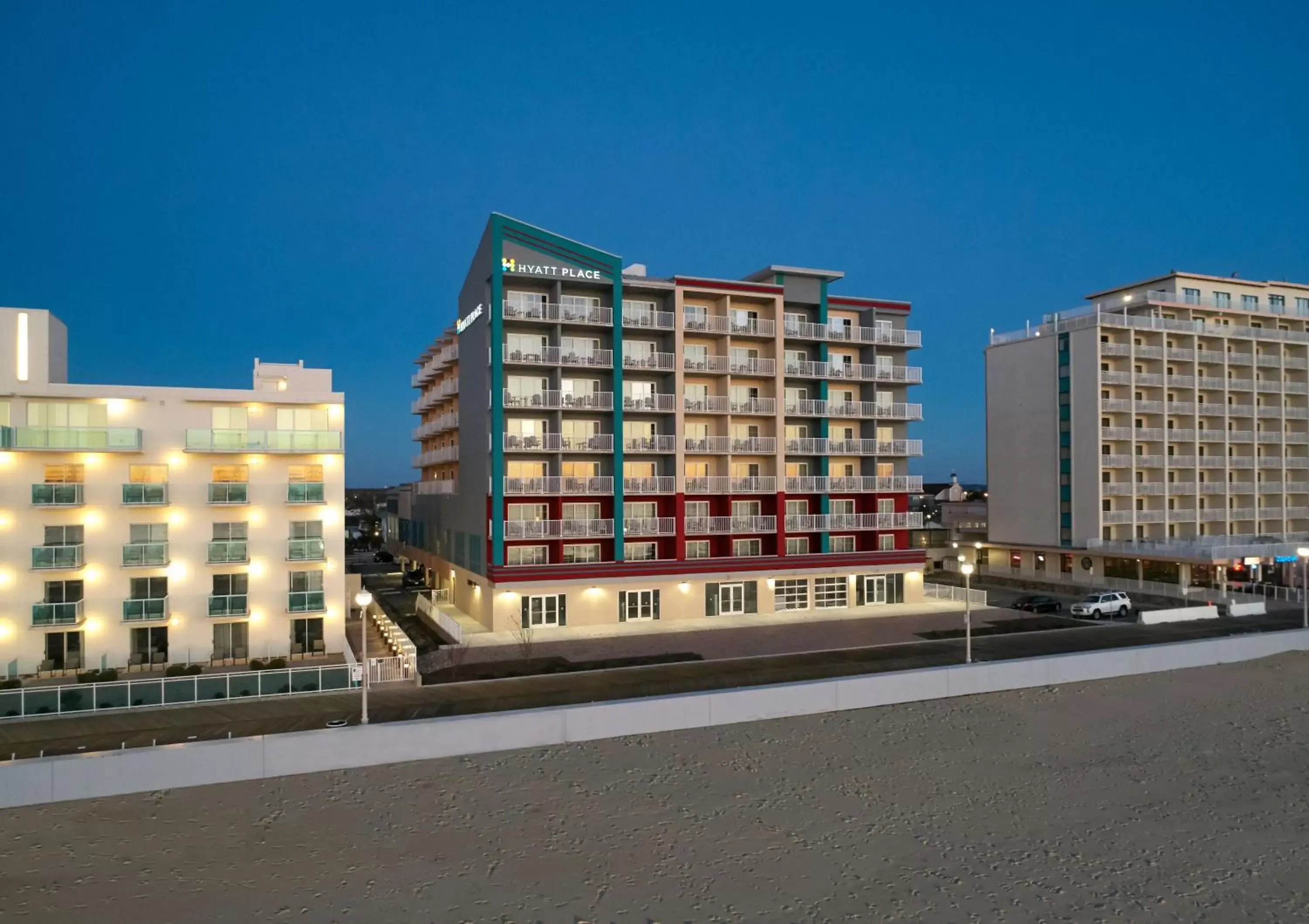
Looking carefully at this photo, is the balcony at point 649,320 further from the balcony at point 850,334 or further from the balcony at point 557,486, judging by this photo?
the balcony at point 557,486

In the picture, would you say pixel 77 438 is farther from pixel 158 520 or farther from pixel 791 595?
pixel 791 595

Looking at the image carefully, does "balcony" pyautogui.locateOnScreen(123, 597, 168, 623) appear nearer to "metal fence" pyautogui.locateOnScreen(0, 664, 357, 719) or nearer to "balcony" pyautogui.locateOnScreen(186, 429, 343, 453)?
"metal fence" pyautogui.locateOnScreen(0, 664, 357, 719)

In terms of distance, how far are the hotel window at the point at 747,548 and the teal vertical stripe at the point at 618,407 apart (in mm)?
7392

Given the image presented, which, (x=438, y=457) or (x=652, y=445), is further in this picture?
(x=438, y=457)

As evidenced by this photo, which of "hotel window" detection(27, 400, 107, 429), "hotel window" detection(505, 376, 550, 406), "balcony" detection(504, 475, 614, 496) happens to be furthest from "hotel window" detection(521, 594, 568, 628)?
"hotel window" detection(27, 400, 107, 429)

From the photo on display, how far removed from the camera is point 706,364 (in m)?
45.8

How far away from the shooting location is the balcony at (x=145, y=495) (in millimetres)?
32656

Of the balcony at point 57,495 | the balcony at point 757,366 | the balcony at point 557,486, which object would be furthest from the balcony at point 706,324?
the balcony at point 57,495

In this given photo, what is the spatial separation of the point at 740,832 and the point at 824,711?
8.10 meters

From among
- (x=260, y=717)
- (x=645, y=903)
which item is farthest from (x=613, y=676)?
(x=645, y=903)

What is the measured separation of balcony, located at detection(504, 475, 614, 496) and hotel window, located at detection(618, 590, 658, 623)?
18.0 feet

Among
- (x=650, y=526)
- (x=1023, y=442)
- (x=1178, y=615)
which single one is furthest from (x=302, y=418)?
(x=1023, y=442)

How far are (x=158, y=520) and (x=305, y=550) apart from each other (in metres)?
→ 5.77

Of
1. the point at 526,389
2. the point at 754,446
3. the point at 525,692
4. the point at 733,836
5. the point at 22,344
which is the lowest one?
the point at 733,836
